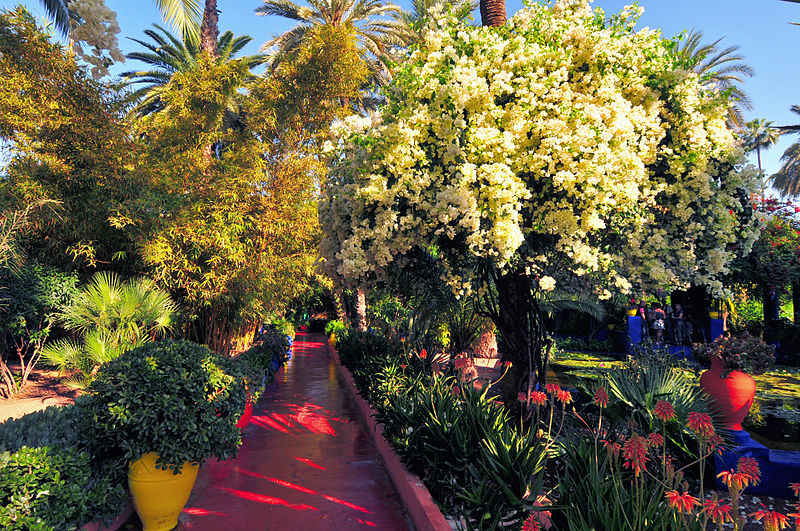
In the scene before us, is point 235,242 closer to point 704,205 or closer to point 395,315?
point 704,205

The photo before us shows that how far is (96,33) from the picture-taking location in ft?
7.48

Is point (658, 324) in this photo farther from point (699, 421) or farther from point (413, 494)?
point (699, 421)

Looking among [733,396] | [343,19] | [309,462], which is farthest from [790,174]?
[309,462]

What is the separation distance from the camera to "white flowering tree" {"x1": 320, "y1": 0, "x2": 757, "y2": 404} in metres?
4.12

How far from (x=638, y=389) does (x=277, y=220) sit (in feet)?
21.1

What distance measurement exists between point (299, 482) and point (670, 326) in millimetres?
17030

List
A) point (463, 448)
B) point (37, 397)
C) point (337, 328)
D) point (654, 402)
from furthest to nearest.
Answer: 1. point (337, 328)
2. point (37, 397)
3. point (654, 402)
4. point (463, 448)

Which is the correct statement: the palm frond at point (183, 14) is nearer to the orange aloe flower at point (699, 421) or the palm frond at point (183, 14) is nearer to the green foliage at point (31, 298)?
the green foliage at point (31, 298)

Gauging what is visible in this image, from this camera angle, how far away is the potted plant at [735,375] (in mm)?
5973

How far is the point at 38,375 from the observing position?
10.1 meters

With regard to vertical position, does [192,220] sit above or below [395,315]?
above

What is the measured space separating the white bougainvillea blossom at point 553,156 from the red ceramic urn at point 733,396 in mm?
2083

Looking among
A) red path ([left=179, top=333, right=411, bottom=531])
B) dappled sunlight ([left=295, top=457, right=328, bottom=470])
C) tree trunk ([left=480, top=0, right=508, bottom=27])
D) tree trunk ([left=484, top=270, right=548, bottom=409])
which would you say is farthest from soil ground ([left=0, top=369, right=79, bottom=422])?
tree trunk ([left=480, top=0, right=508, bottom=27])

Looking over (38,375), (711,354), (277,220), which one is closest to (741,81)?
(711,354)
